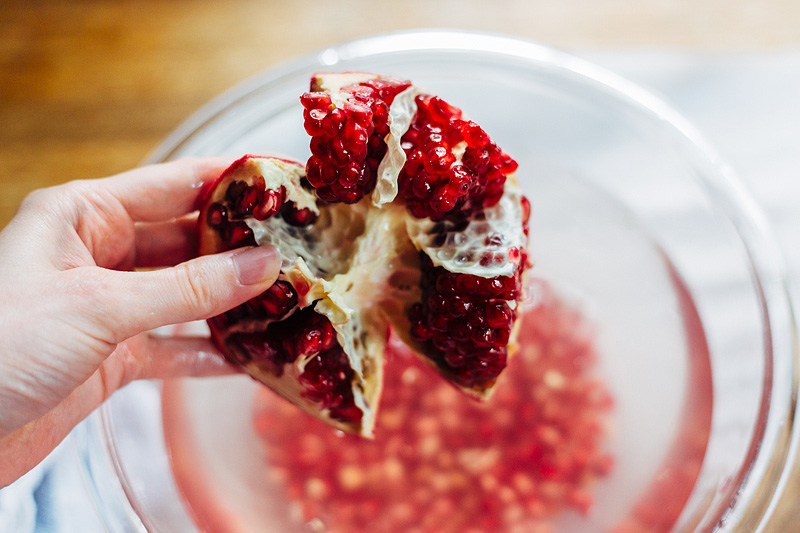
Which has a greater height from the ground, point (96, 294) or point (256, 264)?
point (256, 264)

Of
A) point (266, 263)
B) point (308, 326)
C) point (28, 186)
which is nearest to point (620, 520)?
point (308, 326)

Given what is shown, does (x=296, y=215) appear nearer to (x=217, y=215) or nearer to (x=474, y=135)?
(x=217, y=215)

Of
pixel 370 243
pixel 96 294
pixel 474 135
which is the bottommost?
pixel 96 294

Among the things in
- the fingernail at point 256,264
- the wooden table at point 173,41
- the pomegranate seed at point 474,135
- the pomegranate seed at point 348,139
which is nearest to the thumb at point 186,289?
the fingernail at point 256,264

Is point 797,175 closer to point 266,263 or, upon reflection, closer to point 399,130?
point 399,130

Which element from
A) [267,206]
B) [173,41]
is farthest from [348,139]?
[173,41]

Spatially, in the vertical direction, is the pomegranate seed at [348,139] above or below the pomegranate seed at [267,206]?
above

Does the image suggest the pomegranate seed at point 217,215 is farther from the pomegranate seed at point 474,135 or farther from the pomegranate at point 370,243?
the pomegranate seed at point 474,135
